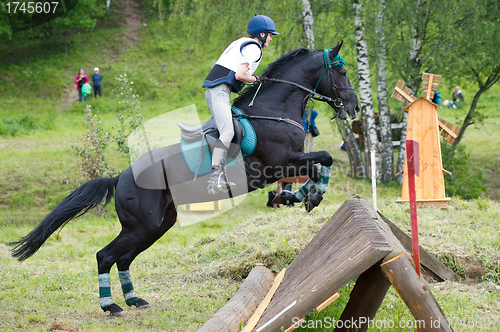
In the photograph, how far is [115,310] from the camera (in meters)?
4.48

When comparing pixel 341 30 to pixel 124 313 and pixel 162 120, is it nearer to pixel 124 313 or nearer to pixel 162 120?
pixel 162 120

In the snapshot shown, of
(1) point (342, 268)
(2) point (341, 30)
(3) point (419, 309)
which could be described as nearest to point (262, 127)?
(1) point (342, 268)

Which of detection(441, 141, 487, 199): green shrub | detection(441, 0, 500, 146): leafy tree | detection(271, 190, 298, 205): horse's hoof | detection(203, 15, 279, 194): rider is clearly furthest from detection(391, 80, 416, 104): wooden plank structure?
detection(203, 15, 279, 194): rider

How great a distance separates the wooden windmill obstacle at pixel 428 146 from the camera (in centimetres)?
721

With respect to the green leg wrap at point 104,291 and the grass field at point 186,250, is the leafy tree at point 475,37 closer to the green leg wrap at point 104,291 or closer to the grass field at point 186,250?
the grass field at point 186,250

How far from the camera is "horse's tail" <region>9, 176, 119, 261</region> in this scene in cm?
462

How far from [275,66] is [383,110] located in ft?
25.1

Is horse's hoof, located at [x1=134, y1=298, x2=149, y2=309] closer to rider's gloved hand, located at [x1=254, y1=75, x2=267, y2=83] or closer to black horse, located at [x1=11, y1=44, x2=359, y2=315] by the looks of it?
black horse, located at [x1=11, y1=44, x2=359, y2=315]

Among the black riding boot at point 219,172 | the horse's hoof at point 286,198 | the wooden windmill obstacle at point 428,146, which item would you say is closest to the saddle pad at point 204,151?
the black riding boot at point 219,172

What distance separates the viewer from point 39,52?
24641 mm

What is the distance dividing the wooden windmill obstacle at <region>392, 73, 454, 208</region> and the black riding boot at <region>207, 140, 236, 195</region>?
4.07m

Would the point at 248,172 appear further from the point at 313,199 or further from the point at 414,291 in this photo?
the point at 414,291

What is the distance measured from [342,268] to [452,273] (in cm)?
281

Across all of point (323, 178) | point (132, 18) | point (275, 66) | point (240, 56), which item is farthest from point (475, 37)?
point (132, 18)
